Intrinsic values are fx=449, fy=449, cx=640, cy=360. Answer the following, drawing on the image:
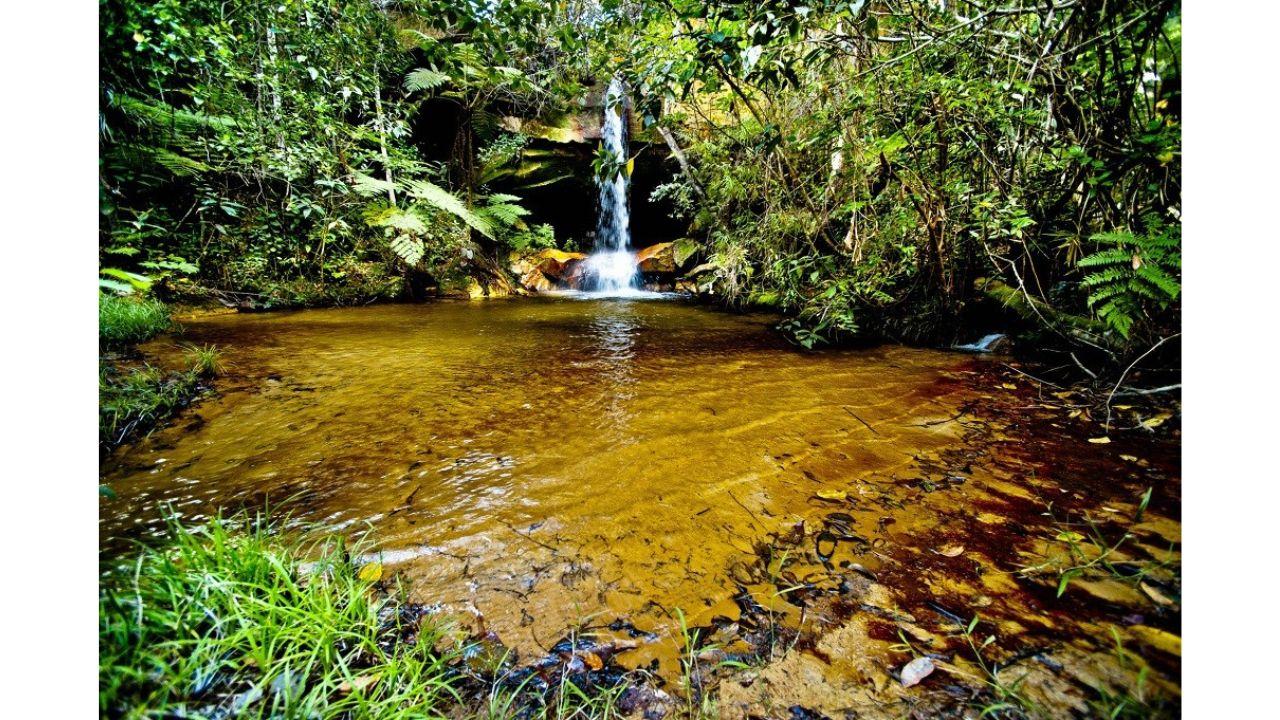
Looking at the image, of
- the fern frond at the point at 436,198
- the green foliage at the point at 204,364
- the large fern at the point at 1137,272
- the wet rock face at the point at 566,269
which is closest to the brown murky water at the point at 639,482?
the green foliage at the point at 204,364

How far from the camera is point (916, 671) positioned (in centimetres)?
120

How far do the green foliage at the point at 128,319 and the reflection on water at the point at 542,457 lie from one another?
0.88 m

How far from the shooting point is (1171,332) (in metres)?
2.85

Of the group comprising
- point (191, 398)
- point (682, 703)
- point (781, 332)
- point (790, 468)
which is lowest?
point (682, 703)

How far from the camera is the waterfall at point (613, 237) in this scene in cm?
1246

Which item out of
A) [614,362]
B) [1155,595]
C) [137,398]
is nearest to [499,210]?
[614,362]

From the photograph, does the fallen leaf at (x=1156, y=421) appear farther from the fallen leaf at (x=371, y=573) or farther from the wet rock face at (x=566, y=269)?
the wet rock face at (x=566, y=269)

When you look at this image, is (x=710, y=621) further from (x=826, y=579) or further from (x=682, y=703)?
(x=826, y=579)

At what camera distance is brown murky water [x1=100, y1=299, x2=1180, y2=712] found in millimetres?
1490

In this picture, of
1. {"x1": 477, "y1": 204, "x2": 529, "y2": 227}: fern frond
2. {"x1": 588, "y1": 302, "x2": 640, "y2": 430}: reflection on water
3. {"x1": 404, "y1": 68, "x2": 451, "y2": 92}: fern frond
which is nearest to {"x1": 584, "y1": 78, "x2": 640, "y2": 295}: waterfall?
{"x1": 477, "y1": 204, "x2": 529, "y2": 227}: fern frond

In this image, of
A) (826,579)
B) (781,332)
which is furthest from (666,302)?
(826,579)

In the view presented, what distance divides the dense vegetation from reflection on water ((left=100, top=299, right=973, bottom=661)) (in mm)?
1128

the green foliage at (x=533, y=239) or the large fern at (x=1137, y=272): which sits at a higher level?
the green foliage at (x=533, y=239)

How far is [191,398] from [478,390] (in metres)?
1.92
